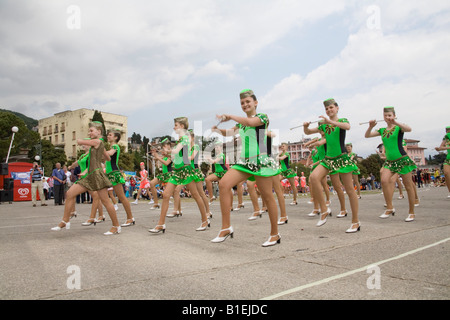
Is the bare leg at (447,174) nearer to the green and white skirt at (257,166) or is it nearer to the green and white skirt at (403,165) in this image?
the green and white skirt at (403,165)

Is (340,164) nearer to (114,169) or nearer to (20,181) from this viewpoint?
(114,169)

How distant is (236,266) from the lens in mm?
3553

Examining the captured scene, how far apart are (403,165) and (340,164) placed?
1.78 metres

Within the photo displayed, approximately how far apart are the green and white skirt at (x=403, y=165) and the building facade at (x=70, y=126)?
240 feet

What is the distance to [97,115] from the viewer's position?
73750 millimetres

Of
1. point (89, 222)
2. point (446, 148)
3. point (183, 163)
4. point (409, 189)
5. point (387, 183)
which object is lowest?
point (89, 222)

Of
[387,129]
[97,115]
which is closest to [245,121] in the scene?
[387,129]

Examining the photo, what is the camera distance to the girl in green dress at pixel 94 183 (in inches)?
254

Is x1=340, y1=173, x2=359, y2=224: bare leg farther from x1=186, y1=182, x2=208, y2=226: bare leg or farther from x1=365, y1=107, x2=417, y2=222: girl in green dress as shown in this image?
x1=186, y1=182, x2=208, y2=226: bare leg

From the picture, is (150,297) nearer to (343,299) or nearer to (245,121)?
(343,299)

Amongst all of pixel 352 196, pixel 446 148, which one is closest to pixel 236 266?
pixel 352 196

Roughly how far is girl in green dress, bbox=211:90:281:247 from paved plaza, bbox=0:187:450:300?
38 centimetres

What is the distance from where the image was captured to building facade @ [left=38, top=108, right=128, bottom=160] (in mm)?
75562
